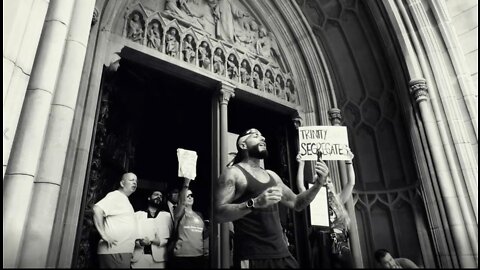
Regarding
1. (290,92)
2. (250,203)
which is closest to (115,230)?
(250,203)

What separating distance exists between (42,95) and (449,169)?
14.7ft

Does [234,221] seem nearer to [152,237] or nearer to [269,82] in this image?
[152,237]

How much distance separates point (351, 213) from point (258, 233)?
3534 millimetres

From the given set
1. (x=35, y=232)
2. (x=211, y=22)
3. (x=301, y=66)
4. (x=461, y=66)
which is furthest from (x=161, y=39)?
(x=461, y=66)

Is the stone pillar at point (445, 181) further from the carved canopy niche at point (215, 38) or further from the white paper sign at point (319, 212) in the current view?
the carved canopy niche at point (215, 38)

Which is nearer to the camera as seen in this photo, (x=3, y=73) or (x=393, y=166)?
(x=3, y=73)

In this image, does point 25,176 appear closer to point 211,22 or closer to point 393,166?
point 211,22

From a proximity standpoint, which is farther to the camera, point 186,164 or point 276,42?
point 276,42

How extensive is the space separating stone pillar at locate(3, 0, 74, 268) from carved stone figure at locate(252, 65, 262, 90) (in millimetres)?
3704

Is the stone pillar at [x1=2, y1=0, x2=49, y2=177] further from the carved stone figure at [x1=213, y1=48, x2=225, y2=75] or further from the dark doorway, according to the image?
the carved stone figure at [x1=213, y1=48, x2=225, y2=75]

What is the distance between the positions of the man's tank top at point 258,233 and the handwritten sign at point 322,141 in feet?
2.72

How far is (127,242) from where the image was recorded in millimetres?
3418

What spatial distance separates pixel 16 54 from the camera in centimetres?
203

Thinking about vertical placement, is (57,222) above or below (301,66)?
below
